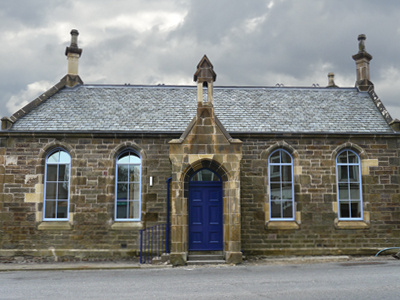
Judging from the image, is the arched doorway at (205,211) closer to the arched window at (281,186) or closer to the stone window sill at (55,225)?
the arched window at (281,186)

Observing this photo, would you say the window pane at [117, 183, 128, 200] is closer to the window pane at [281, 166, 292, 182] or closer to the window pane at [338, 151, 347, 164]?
the window pane at [281, 166, 292, 182]

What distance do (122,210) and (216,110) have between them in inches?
215

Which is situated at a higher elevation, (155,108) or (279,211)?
(155,108)

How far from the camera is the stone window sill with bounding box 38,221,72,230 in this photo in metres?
13.8

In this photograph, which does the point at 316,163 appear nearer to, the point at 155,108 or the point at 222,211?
the point at 222,211

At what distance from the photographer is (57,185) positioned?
14.4 metres

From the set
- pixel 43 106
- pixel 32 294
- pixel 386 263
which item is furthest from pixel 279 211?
pixel 43 106

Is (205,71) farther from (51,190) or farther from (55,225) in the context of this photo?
(55,225)

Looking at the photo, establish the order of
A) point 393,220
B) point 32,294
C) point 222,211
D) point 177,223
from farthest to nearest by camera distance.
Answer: point 393,220 < point 222,211 < point 177,223 < point 32,294

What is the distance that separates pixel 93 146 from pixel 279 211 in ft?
24.0

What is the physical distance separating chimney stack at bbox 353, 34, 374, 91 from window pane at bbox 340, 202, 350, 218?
6.11 meters

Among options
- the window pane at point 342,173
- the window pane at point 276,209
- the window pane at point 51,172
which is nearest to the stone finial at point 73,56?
the window pane at point 51,172

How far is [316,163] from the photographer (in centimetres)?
1455

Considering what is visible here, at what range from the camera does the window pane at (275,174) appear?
47.8 feet
